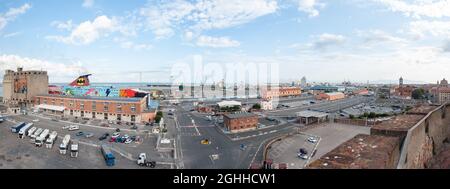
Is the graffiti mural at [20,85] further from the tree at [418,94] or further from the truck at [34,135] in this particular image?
the tree at [418,94]

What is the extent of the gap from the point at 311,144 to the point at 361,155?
8.94 m

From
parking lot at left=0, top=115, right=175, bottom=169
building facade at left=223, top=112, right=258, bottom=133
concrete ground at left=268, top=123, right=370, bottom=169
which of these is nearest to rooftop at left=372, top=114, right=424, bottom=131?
concrete ground at left=268, top=123, right=370, bottom=169

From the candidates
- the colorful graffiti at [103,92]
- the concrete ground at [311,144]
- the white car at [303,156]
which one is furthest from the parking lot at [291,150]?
the colorful graffiti at [103,92]

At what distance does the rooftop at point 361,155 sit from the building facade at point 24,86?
32.3 meters

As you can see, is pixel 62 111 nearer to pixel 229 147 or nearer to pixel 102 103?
pixel 102 103

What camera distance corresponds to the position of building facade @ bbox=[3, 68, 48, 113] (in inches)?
1153

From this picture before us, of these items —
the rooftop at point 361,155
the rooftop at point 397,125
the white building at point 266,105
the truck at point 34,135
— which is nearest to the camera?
the rooftop at point 361,155

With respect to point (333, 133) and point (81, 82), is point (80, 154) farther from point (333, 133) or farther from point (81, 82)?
point (81, 82)

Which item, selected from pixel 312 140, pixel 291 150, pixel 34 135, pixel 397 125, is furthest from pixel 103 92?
pixel 397 125

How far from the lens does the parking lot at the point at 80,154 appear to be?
1066cm

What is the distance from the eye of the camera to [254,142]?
599 inches

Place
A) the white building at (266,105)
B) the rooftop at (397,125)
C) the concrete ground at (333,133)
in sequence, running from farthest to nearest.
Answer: the white building at (266,105) < the concrete ground at (333,133) < the rooftop at (397,125)
